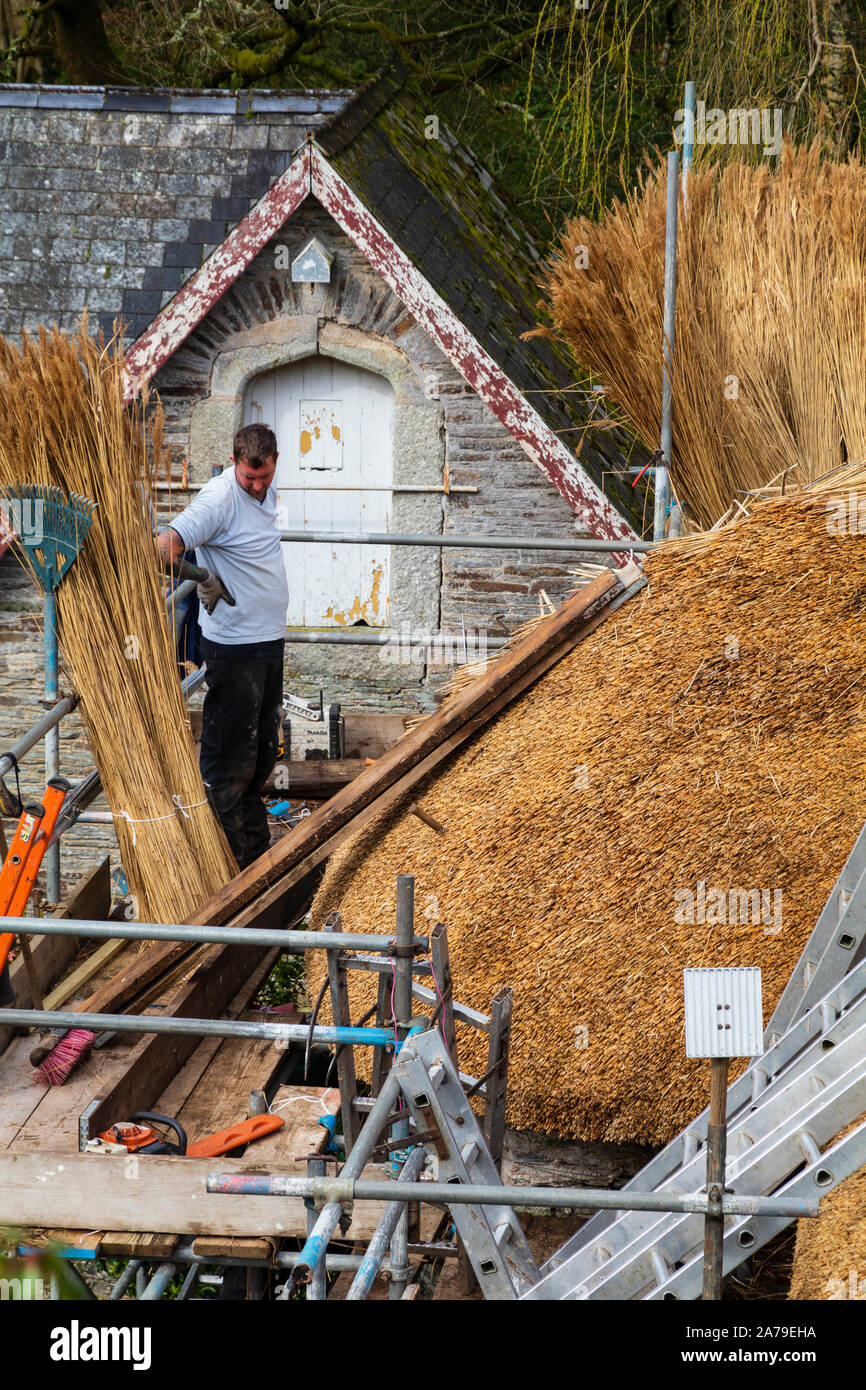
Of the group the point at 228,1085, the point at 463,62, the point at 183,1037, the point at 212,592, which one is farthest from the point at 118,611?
the point at 463,62

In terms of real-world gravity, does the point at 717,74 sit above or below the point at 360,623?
above

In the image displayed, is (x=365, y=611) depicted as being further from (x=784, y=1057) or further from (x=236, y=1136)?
(x=784, y=1057)

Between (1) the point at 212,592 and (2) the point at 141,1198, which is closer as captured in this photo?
(2) the point at 141,1198

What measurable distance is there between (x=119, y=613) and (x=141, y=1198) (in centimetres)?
198

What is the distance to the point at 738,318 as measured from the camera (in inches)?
201

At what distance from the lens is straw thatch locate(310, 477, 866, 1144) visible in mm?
3963

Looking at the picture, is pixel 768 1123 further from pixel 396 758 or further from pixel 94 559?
pixel 94 559

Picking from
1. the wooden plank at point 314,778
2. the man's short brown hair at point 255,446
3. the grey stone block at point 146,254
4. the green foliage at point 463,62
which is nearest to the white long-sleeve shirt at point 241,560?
the man's short brown hair at point 255,446

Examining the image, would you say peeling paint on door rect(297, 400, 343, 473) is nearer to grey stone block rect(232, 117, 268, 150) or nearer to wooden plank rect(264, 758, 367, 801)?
grey stone block rect(232, 117, 268, 150)

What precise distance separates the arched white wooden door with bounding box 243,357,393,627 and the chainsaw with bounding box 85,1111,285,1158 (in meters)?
4.98

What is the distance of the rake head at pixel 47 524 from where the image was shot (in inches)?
164

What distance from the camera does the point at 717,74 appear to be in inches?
228

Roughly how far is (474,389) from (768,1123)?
225 inches

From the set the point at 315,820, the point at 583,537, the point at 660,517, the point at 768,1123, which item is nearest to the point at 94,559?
the point at 315,820
